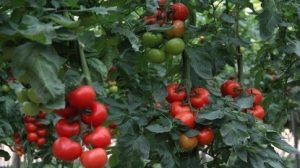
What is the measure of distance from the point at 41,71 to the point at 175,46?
71cm

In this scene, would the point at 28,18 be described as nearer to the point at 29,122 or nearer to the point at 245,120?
the point at 245,120

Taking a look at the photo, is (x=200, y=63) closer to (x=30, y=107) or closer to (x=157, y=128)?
(x=157, y=128)

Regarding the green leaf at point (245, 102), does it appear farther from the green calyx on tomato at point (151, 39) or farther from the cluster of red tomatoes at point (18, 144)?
the cluster of red tomatoes at point (18, 144)

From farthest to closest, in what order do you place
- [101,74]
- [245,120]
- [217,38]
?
1. [217,38]
2. [245,120]
3. [101,74]

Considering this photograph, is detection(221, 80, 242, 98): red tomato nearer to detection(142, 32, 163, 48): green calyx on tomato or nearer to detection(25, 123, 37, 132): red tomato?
detection(142, 32, 163, 48): green calyx on tomato

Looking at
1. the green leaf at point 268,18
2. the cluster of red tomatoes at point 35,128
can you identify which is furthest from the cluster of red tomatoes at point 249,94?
the cluster of red tomatoes at point 35,128

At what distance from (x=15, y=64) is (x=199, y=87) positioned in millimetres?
926

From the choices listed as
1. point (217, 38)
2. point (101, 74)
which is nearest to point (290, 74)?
point (217, 38)

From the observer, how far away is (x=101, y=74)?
50.5 inches

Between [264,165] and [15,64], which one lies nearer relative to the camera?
[15,64]

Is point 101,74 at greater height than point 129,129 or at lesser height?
greater

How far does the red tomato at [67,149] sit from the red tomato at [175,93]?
70cm

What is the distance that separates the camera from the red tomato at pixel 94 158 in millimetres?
1091

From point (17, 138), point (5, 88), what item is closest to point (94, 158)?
point (5, 88)
